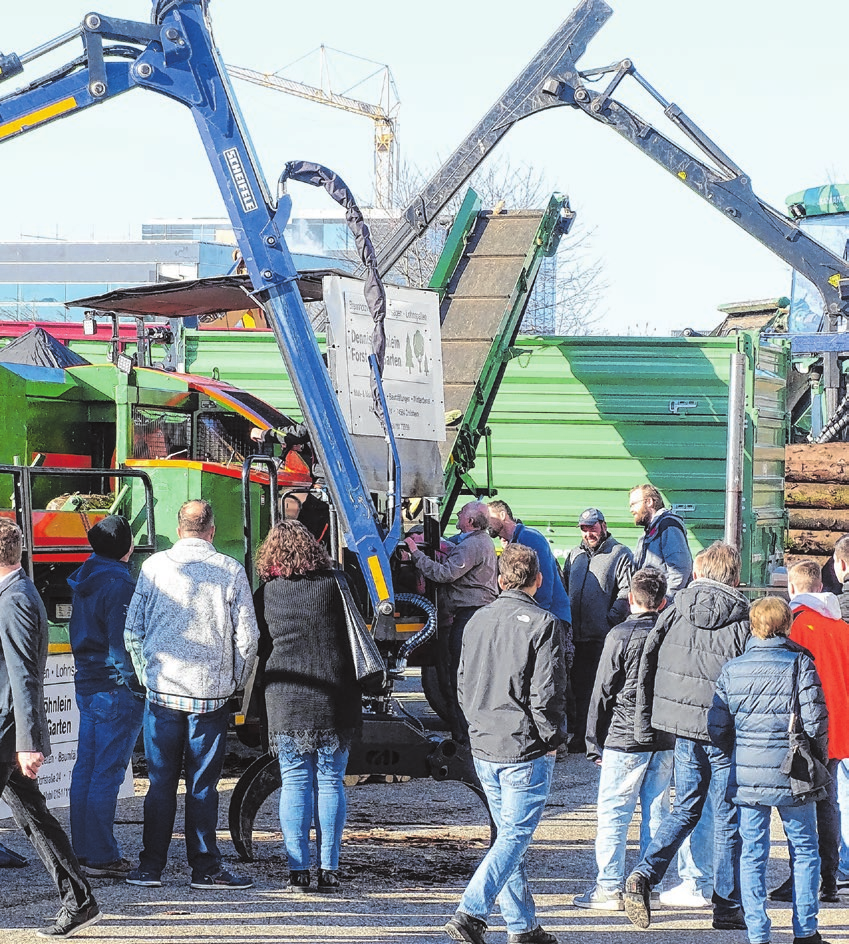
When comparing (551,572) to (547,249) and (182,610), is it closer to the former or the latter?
(182,610)

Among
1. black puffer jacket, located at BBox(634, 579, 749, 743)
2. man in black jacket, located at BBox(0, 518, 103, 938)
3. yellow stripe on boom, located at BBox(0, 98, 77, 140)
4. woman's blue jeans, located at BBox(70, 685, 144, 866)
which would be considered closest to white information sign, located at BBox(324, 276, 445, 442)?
yellow stripe on boom, located at BBox(0, 98, 77, 140)

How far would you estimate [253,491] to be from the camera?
955 centimetres

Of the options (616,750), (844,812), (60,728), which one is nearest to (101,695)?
(60,728)

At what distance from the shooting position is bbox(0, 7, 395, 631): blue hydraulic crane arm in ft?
25.2

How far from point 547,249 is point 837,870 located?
7629 mm

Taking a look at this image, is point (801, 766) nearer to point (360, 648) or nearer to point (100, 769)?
point (360, 648)

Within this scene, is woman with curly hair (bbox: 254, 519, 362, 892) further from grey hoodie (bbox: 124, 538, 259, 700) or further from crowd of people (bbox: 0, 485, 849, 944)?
grey hoodie (bbox: 124, 538, 259, 700)

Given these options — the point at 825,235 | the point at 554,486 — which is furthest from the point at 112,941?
the point at 825,235

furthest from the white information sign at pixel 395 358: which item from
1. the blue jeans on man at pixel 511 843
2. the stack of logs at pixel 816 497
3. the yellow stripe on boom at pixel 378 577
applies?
the stack of logs at pixel 816 497

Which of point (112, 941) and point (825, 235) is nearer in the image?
point (112, 941)

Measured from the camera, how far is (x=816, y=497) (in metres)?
14.0

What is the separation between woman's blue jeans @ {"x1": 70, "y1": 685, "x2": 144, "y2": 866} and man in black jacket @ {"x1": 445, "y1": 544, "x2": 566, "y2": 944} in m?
1.99

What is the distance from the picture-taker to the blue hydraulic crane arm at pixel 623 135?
46.1ft

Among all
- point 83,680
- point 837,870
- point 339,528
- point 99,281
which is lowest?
point 837,870
